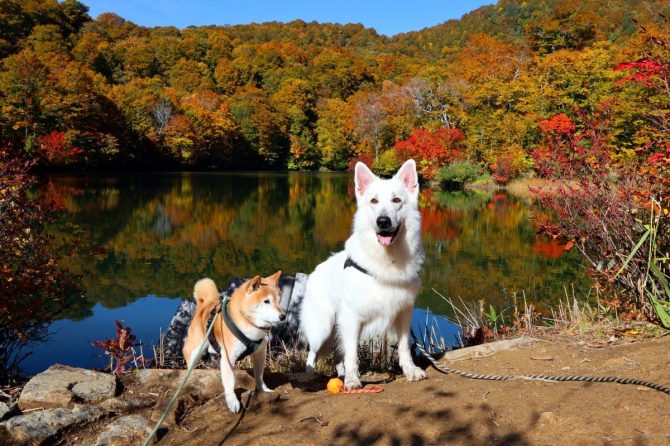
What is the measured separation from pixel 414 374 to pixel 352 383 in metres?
0.52

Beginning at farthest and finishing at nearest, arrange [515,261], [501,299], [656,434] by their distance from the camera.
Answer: [515,261] → [501,299] → [656,434]

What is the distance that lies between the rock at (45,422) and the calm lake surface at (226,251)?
4.76 meters

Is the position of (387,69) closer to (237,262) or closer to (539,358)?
(237,262)

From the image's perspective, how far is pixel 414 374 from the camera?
153 inches

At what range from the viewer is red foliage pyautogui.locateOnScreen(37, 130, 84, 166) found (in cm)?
3978

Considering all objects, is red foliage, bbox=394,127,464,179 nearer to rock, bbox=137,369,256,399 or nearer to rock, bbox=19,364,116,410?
rock, bbox=137,369,256,399

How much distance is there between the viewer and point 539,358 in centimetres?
395

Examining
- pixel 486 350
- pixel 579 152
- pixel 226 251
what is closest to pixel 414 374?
pixel 486 350

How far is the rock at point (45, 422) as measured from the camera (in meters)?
2.73

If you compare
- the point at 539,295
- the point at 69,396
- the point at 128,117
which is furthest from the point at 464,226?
the point at 128,117

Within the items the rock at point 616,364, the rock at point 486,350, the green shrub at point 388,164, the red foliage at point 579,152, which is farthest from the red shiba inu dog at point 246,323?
the green shrub at point 388,164

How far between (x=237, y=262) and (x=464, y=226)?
1055 centimetres

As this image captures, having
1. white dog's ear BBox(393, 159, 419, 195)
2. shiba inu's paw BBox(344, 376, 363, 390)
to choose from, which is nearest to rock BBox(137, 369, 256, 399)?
shiba inu's paw BBox(344, 376, 363, 390)

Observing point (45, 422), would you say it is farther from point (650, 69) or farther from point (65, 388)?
point (650, 69)
